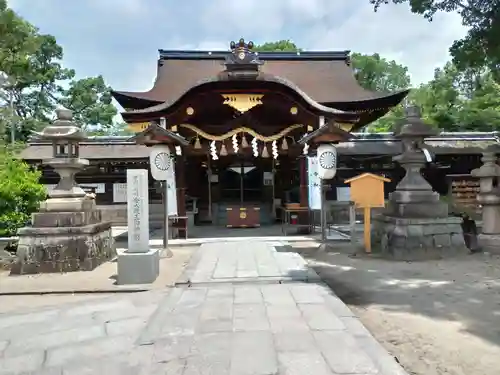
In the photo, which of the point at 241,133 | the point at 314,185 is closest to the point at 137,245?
the point at 314,185

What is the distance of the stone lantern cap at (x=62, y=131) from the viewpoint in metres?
8.89

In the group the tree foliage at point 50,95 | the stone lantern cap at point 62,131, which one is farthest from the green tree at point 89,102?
the stone lantern cap at point 62,131

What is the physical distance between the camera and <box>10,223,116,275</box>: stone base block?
26.1 ft

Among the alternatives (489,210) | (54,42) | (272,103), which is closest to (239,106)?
(272,103)

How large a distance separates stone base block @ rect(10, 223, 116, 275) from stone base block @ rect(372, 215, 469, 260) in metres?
6.18

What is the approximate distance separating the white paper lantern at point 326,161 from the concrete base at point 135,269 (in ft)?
17.3

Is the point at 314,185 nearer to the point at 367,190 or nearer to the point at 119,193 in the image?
the point at 367,190

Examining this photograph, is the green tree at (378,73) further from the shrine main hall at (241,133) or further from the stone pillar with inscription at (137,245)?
the stone pillar with inscription at (137,245)

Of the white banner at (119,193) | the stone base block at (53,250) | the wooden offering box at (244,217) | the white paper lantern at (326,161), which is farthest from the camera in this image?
the white banner at (119,193)

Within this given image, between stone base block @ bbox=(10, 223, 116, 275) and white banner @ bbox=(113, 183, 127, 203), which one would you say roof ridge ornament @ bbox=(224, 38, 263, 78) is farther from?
white banner @ bbox=(113, 183, 127, 203)

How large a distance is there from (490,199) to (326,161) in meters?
3.73

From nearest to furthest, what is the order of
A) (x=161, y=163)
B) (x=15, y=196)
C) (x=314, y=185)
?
1. (x=15, y=196)
2. (x=161, y=163)
3. (x=314, y=185)

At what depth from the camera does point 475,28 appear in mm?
10281

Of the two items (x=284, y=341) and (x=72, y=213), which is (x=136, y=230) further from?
(x=284, y=341)
